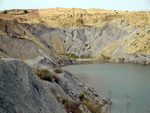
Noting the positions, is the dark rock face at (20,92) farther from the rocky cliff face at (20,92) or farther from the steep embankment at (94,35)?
the steep embankment at (94,35)

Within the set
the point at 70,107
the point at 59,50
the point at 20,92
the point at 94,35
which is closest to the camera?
the point at 20,92

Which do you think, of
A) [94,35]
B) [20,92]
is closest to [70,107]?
[20,92]

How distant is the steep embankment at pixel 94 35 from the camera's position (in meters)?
64.1

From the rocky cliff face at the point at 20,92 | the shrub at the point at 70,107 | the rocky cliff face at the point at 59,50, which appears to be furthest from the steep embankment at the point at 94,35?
the rocky cliff face at the point at 20,92

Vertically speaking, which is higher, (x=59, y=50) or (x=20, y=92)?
(x=20, y=92)

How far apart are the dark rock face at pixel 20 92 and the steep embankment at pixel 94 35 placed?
5233cm

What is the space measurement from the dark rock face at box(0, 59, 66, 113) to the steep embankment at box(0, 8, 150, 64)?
52.3 meters

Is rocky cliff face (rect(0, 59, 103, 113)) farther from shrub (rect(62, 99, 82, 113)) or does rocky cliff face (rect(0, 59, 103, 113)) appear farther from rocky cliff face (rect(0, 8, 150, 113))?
shrub (rect(62, 99, 82, 113))

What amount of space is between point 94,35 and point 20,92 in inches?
3208

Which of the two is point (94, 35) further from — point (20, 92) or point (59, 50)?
point (20, 92)

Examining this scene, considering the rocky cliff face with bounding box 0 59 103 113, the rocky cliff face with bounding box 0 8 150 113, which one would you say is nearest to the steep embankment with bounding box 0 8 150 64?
the rocky cliff face with bounding box 0 8 150 113

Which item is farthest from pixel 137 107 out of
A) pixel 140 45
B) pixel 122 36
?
pixel 122 36

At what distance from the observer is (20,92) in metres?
6.59

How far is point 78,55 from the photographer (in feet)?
265
